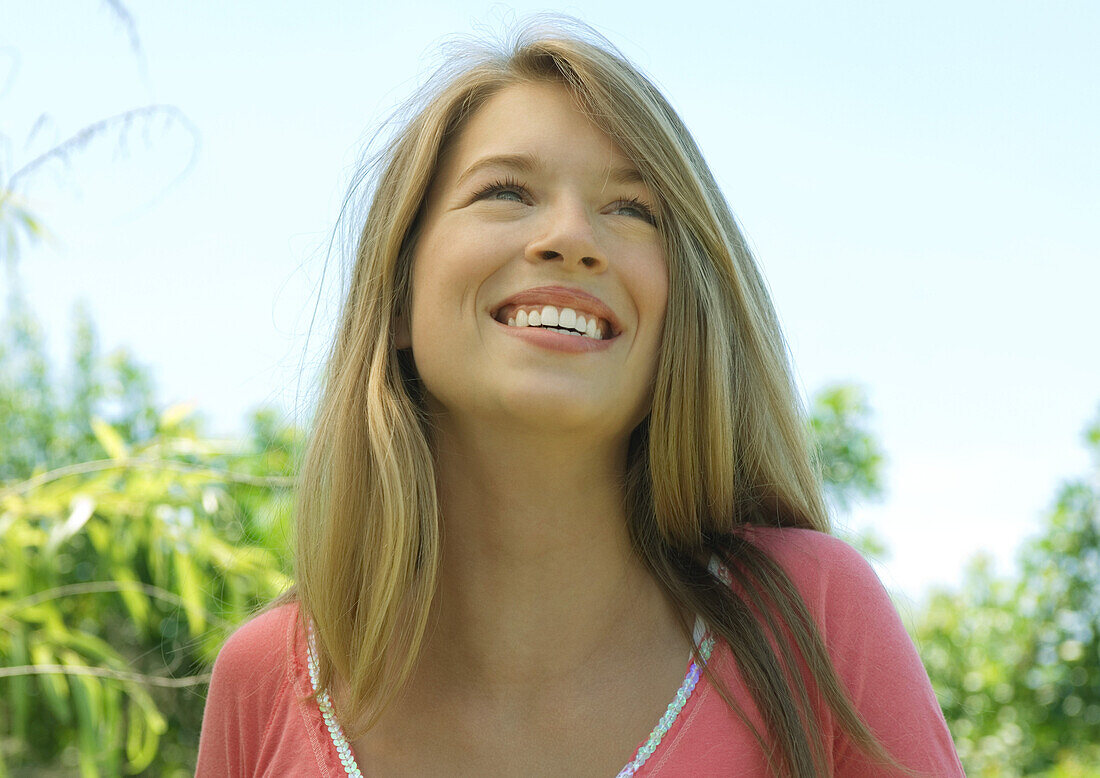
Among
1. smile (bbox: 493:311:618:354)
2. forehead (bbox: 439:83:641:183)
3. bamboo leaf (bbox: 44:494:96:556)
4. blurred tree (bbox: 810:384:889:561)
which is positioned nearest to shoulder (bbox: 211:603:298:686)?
smile (bbox: 493:311:618:354)

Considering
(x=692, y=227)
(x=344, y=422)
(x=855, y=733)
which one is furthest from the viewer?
(x=344, y=422)

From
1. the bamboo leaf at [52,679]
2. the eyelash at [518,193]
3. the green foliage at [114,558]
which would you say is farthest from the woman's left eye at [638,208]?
the bamboo leaf at [52,679]

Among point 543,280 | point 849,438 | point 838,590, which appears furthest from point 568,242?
point 849,438

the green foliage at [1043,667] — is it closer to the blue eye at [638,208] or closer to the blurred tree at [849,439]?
the blurred tree at [849,439]

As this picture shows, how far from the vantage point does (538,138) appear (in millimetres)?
1604

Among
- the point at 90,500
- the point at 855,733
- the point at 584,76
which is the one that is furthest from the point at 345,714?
the point at 90,500

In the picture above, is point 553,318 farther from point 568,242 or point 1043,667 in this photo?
point 1043,667

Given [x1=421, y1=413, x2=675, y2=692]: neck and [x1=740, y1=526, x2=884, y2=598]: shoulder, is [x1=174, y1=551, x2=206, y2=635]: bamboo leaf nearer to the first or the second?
[x1=421, y1=413, x2=675, y2=692]: neck

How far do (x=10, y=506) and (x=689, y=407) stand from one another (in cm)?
176

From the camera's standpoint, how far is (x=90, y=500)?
265cm

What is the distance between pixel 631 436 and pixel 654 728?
0.45m

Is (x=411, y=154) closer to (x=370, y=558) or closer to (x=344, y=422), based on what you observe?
(x=344, y=422)

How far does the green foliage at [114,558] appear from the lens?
253 centimetres

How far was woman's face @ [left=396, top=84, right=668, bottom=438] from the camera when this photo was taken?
150 centimetres
